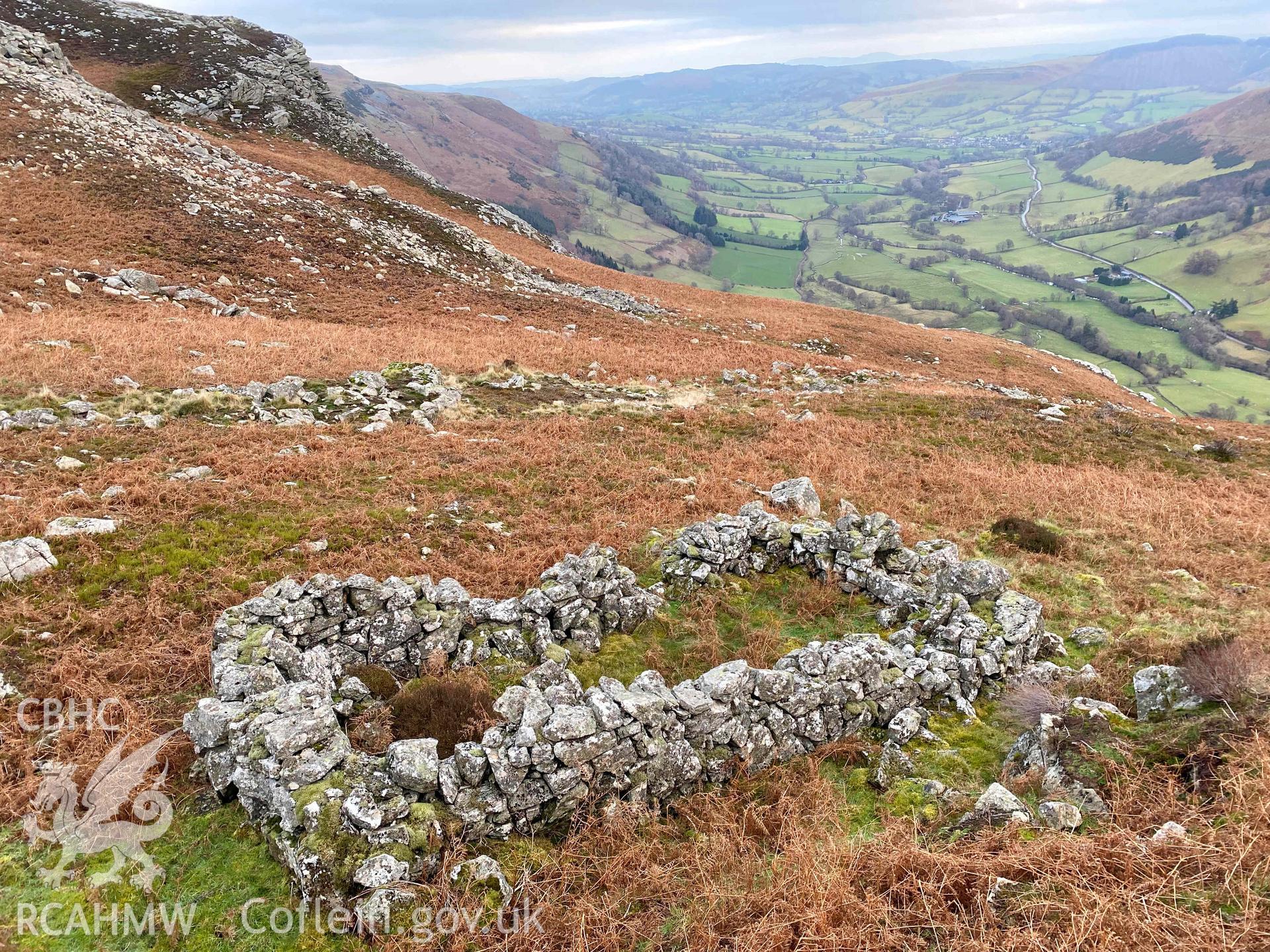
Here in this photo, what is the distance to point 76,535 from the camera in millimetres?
12234

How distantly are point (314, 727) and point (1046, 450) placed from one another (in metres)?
28.6

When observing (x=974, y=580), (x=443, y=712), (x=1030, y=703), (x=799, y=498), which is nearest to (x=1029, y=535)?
(x=974, y=580)

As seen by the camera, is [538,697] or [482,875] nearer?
[482,875]

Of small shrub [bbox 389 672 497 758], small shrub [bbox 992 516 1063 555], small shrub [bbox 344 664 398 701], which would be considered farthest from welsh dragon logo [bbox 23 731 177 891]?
small shrub [bbox 992 516 1063 555]

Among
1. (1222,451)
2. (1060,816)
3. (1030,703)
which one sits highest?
(1060,816)

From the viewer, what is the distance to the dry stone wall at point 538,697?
7293mm

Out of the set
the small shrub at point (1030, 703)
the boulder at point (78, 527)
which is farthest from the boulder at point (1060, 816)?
the boulder at point (78, 527)

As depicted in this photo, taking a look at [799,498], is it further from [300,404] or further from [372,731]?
[300,404]

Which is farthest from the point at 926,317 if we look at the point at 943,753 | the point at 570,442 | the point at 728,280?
the point at 943,753

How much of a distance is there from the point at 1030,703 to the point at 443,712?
9.39m

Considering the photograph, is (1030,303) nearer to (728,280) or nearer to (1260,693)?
(728,280)

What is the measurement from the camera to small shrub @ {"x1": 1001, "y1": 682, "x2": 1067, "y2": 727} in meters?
9.59

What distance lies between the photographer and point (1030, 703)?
9.99m

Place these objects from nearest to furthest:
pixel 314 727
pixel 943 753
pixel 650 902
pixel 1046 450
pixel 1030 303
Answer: pixel 650 902, pixel 314 727, pixel 943 753, pixel 1046 450, pixel 1030 303
